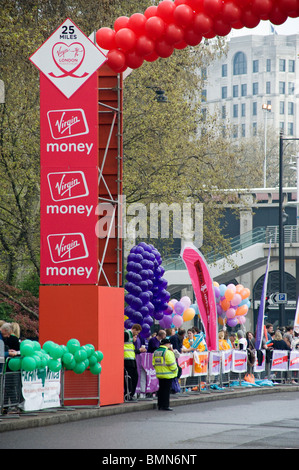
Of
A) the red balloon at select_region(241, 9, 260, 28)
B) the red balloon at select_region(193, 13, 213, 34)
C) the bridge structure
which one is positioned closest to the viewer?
the red balloon at select_region(241, 9, 260, 28)

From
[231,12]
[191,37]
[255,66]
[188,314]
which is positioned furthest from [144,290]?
[255,66]

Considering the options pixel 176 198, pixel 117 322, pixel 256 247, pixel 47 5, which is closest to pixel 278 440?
pixel 117 322

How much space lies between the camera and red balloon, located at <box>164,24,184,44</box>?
56.3 feet

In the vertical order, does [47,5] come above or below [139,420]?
above

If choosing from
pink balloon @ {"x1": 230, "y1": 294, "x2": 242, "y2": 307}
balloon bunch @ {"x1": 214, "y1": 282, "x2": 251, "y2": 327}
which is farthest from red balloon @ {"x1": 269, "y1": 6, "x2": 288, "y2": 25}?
pink balloon @ {"x1": 230, "y1": 294, "x2": 242, "y2": 307}

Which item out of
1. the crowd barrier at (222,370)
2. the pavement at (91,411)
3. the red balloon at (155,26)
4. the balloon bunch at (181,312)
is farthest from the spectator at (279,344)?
the red balloon at (155,26)

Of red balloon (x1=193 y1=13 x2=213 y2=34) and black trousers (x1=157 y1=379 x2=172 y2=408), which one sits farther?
black trousers (x1=157 y1=379 x2=172 y2=408)

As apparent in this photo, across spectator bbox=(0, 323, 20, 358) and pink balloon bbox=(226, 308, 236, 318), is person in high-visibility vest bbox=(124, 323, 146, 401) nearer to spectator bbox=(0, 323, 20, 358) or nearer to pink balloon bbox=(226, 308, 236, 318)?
spectator bbox=(0, 323, 20, 358)

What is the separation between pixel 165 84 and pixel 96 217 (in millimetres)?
15149

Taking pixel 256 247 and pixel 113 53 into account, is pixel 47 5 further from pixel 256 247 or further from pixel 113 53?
pixel 256 247

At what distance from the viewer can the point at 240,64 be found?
144 meters

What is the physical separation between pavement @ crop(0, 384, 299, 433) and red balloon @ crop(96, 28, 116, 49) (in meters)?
6.94

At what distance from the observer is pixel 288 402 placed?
72.2 feet

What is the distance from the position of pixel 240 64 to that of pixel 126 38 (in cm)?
12925
